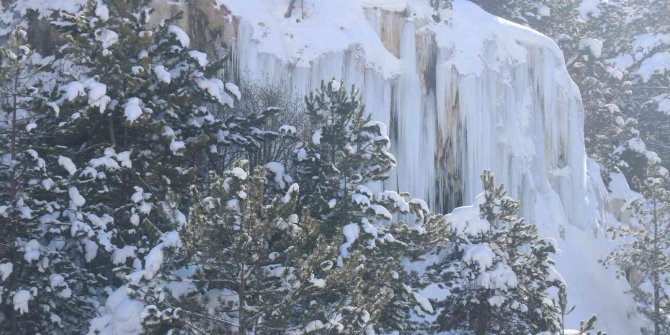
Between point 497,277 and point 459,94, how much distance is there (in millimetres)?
9147

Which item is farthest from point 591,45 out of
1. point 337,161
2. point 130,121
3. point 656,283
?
point 130,121

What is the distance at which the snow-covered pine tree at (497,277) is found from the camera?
1670cm

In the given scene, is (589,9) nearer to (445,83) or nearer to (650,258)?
(445,83)

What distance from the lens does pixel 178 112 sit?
16250 mm

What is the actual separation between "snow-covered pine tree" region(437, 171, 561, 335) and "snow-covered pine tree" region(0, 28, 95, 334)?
7583 millimetres

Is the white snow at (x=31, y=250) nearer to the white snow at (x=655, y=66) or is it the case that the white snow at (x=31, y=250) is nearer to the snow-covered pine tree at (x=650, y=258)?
the snow-covered pine tree at (x=650, y=258)

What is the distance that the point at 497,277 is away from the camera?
Result: 16609mm

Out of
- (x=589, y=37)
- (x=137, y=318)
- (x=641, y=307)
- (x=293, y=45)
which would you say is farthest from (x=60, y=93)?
(x=589, y=37)

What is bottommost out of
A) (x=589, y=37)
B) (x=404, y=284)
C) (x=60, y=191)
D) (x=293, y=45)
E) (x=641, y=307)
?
(x=641, y=307)

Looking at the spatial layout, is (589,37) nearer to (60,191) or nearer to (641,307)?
(641,307)

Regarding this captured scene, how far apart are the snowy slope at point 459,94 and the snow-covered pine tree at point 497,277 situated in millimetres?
5467

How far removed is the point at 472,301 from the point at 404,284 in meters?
2.11

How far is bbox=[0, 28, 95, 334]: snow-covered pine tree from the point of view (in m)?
13.7

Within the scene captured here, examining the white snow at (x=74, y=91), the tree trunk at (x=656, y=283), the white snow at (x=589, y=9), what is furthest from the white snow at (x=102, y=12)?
the white snow at (x=589, y=9)
